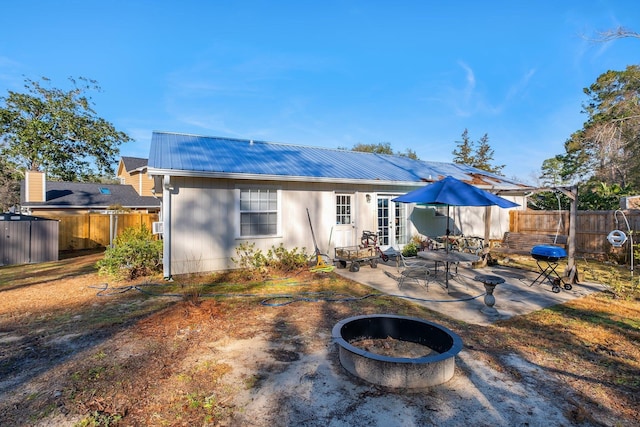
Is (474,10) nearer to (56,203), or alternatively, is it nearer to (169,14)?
(169,14)

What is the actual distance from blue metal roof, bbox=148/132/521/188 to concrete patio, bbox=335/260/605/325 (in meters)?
3.20

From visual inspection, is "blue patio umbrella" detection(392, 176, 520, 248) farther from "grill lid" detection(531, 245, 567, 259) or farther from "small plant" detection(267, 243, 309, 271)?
"small plant" detection(267, 243, 309, 271)

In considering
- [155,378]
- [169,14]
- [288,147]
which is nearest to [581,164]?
[288,147]

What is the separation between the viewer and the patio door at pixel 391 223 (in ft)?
34.9

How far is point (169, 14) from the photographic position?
10.5 meters

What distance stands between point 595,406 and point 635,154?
22008 millimetres

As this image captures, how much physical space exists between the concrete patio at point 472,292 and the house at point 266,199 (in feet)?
6.28

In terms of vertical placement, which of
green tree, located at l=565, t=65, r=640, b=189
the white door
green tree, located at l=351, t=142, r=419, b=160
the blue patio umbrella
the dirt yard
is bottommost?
the dirt yard

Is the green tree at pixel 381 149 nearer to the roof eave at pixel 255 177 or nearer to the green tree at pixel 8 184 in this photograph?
the roof eave at pixel 255 177

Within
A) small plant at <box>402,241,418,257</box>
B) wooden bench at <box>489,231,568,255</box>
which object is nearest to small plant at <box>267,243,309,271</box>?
small plant at <box>402,241,418,257</box>

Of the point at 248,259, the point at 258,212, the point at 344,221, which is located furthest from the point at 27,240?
the point at 344,221

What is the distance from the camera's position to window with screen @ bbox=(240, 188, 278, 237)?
8.40 m

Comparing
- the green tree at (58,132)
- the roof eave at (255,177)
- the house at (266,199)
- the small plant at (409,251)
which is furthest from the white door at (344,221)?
the green tree at (58,132)

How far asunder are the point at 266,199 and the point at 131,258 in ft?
11.6
